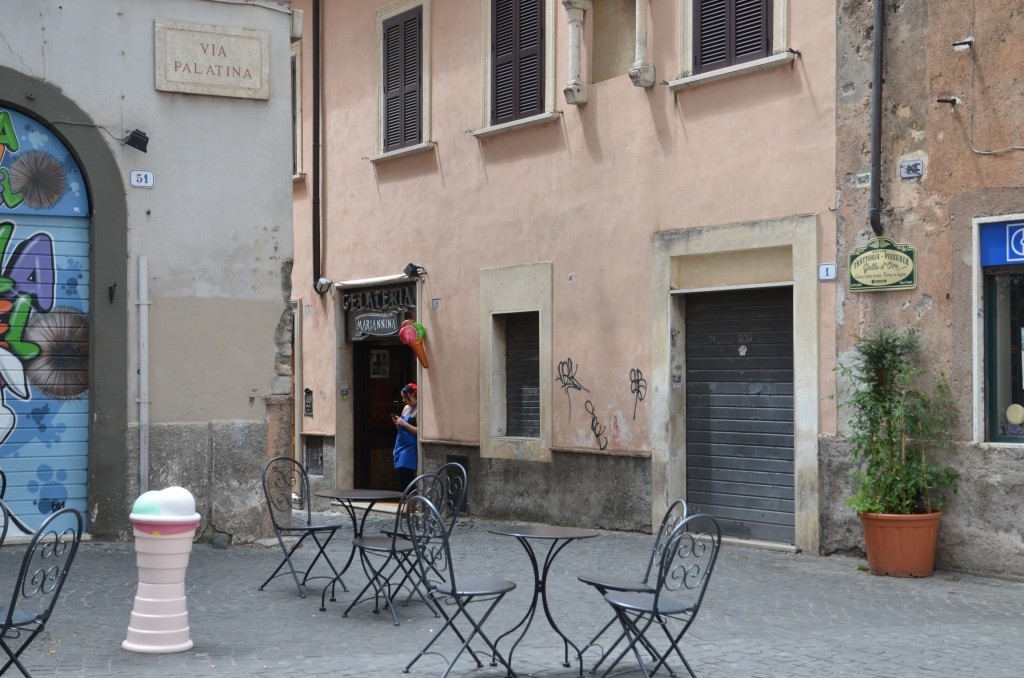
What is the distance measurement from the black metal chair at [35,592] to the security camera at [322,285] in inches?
290

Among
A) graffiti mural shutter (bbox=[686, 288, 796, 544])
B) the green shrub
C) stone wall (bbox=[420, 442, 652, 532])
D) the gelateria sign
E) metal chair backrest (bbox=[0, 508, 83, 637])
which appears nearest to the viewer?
metal chair backrest (bbox=[0, 508, 83, 637])

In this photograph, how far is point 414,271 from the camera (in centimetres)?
1633

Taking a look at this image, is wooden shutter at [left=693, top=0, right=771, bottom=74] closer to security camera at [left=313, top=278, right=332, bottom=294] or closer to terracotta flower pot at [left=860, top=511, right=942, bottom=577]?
terracotta flower pot at [left=860, top=511, right=942, bottom=577]

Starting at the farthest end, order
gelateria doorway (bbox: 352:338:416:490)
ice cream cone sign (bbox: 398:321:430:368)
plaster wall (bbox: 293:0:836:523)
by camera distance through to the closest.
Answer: gelateria doorway (bbox: 352:338:416:490) < ice cream cone sign (bbox: 398:321:430:368) < plaster wall (bbox: 293:0:836:523)

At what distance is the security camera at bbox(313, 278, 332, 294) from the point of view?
18.1 m

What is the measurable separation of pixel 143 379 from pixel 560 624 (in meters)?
4.81

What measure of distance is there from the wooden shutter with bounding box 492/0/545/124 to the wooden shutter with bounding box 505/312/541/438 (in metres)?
2.38

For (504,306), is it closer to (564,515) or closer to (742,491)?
(564,515)

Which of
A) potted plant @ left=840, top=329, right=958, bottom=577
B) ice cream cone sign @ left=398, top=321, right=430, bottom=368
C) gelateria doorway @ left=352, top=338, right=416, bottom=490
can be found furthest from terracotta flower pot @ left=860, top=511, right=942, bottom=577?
gelateria doorway @ left=352, top=338, right=416, bottom=490

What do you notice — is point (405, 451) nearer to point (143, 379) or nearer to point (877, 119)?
point (143, 379)

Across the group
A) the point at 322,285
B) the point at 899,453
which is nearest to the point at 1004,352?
the point at 899,453

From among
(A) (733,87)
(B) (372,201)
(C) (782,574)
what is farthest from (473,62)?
(C) (782,574)

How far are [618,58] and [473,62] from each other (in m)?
2.43

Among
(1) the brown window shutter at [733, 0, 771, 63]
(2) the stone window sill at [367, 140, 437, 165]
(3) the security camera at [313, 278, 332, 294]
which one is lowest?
(3) the security camera at [313, 278, 332, 294]
